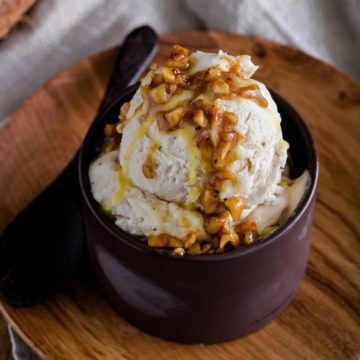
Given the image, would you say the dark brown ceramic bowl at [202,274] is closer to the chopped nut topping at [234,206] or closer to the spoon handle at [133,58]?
the chopped nut topping at [234,206]

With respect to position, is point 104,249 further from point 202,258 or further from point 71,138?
point 71,138

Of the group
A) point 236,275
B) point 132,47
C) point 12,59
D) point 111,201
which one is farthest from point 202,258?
point 12,59

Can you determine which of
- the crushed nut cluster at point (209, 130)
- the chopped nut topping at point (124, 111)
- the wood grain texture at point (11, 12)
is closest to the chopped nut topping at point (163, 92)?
the crushed nut cluster at point (209, 130)

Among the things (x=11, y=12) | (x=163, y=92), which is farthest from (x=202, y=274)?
(x=11, y=12)

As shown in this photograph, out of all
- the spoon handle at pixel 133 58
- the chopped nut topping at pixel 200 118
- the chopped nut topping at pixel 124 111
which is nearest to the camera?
the chopped nut topping at pixel 200 118

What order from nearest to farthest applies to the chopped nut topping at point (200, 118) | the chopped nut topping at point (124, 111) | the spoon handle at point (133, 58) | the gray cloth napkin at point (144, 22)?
1. the chopped nut topping at point (200, 118)
2. the chopped nut topping at point (124, 111)
3. the spoon handle at point (133, 58)
4. the gray cloth napkin at point (144, 22)

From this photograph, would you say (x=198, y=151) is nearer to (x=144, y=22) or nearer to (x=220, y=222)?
(x=220, y=222)

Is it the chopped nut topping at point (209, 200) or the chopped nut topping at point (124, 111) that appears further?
the chopped nut topping at point (124, 111)
